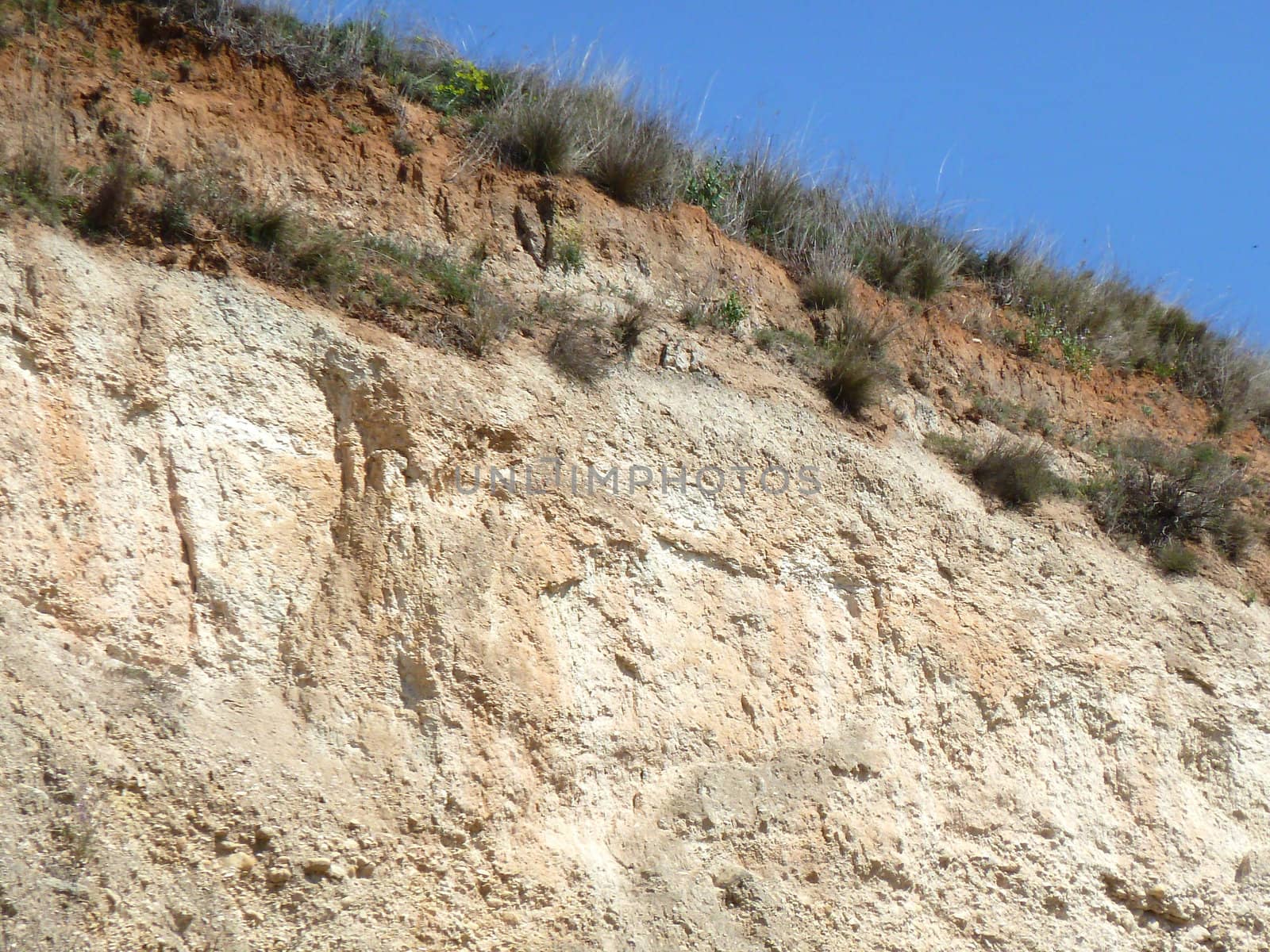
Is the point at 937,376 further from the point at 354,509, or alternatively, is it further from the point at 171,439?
the point at 171,439

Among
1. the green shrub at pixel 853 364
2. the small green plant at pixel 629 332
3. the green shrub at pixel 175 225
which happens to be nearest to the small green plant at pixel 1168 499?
the green shrub at pixel 853 364

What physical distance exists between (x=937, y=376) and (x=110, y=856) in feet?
21.7

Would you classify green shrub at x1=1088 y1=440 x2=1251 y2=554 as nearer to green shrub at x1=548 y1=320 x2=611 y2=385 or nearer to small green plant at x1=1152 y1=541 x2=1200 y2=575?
small green plant at x1=1152 y1=541 x2=1200 y2=575

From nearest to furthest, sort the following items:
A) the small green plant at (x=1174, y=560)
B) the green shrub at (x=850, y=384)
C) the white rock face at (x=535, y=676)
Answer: the white rock face at (x=535, y=676), the green shrub at (x=850, y=384), the small green plant at (x=1174, y=560)

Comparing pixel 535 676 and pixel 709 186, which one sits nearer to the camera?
pixel 535 676

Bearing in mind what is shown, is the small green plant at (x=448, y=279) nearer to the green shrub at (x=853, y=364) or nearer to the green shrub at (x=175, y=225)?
the green shrub at (x=175, y=225)

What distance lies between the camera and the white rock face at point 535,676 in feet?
16.1

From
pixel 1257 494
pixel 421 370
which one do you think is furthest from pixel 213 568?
pixel 1257 494

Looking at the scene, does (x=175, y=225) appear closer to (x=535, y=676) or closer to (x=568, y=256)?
(x=568, y=256)

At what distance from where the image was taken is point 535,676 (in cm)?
602

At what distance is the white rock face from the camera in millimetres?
4902

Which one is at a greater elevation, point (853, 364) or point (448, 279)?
point (853, 364)

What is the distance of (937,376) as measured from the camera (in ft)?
30.1

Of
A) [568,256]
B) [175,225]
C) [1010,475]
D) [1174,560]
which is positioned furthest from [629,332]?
[1174,560]
